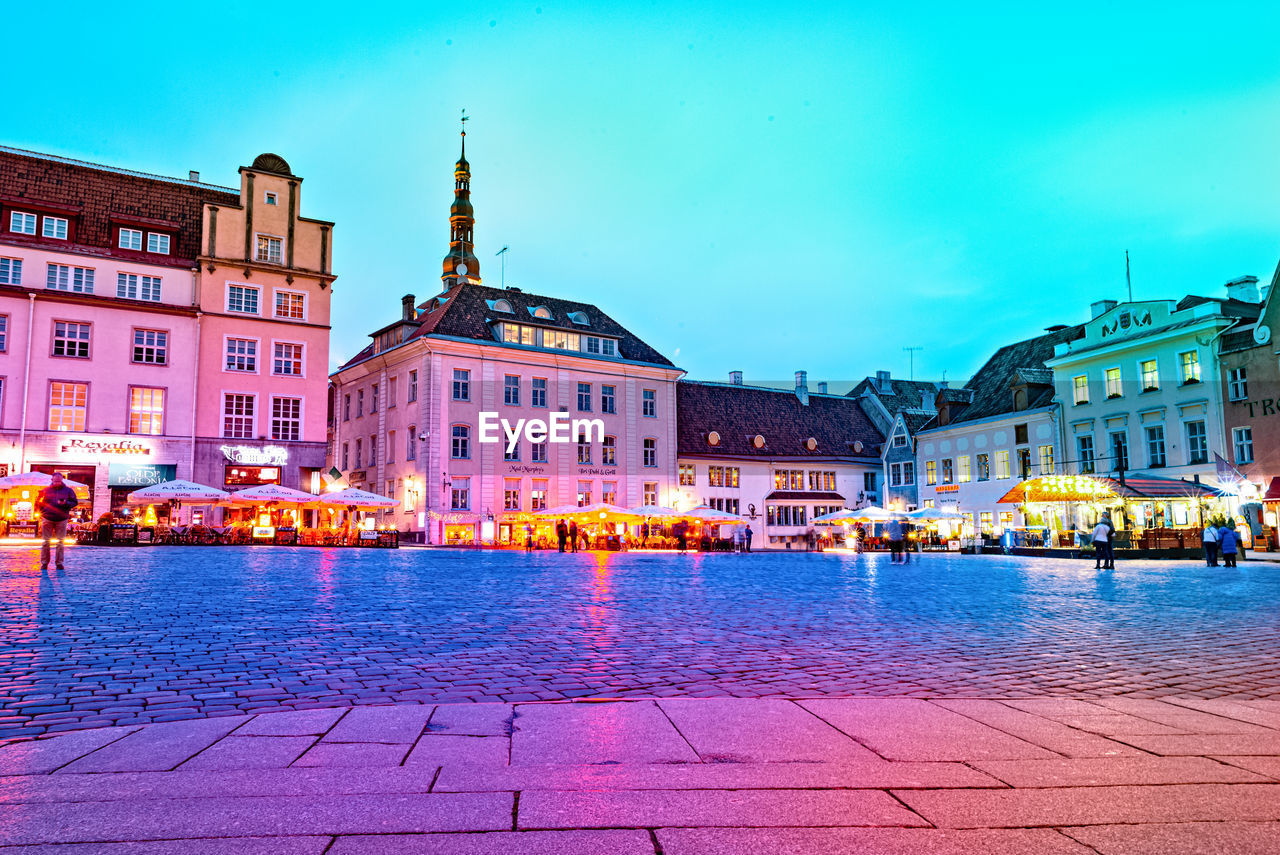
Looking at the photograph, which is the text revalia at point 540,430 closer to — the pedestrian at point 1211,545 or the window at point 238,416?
the window at point 238,416

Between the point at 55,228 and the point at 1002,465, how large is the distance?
48814 millimetres

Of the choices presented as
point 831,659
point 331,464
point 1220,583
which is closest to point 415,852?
point 831,659

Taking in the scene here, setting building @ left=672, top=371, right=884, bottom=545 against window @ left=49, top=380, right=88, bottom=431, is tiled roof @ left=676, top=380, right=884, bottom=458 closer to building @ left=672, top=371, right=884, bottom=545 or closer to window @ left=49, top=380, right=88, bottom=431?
building @ left=672, top=371, right=884, bottom=545

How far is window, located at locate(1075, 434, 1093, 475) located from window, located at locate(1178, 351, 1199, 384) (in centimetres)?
612

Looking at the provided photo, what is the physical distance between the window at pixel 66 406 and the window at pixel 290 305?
9.32m

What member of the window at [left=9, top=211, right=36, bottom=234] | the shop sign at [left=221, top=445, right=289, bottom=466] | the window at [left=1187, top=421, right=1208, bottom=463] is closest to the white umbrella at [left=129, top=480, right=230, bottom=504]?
the shop sign at [left=221, top=445, right=289, bottom=466]

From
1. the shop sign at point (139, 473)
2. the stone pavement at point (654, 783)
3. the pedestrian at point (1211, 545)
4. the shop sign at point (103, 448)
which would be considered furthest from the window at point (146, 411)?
the stone pavement at point (654, 783)

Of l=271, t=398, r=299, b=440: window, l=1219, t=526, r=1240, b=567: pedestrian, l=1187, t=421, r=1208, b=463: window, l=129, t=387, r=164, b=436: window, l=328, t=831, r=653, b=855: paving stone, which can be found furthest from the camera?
l=271, t=398, r=299, b=440: window

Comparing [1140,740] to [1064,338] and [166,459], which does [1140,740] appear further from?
[1064,338]

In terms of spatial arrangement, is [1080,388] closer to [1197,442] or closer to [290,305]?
[1197,442]

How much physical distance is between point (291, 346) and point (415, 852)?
47712mm

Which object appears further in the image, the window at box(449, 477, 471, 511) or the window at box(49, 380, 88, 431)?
the window at box(449, 477, 471, 511)

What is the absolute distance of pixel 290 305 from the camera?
47562mm

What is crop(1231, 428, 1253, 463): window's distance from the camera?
39.2m
